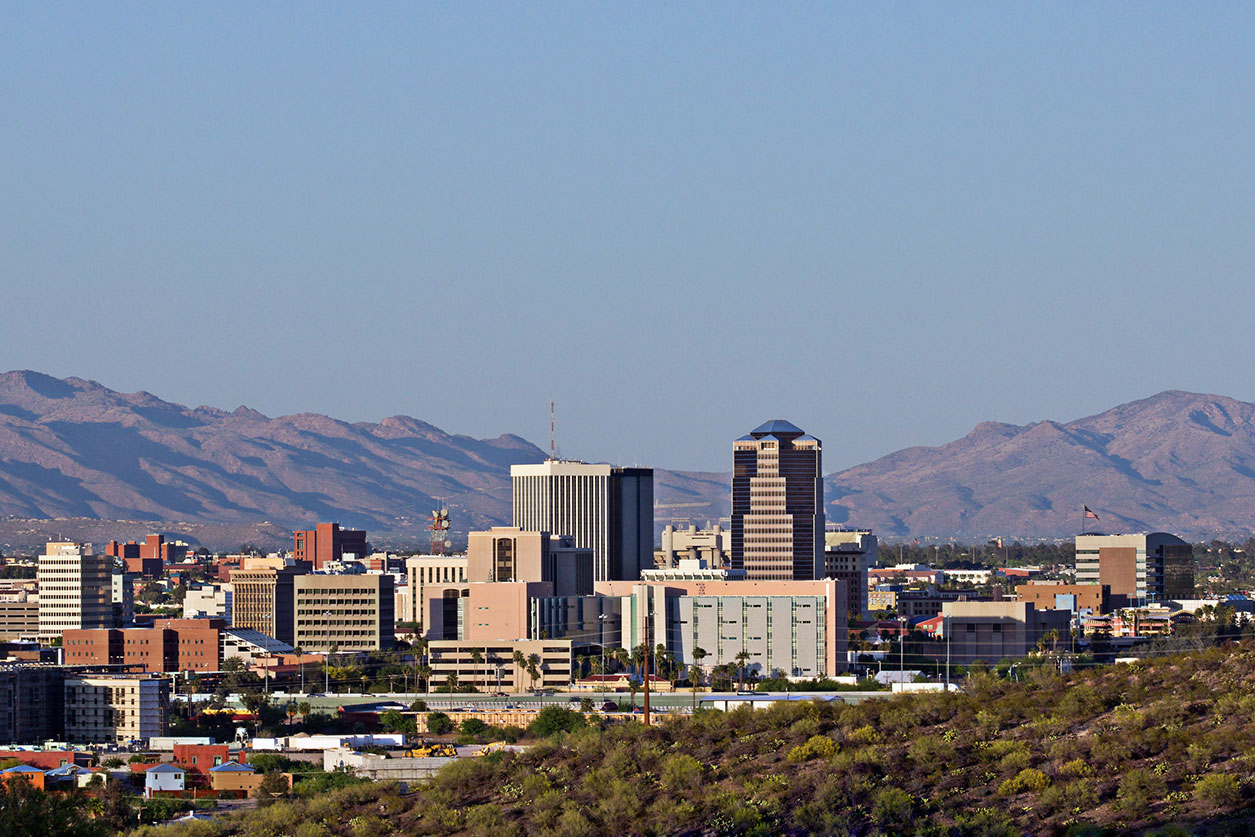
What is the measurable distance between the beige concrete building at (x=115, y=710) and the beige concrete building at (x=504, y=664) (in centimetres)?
3312

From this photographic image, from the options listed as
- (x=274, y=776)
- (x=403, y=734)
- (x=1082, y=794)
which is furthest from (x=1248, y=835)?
(x=403, y=734)

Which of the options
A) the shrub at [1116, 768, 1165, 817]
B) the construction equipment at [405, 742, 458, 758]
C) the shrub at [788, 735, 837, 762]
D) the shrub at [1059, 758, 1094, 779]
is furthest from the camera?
the construction equipment at [405, 742, 458, 758]

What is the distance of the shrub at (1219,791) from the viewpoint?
59.3 m

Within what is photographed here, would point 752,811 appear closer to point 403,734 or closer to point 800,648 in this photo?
point 403,734

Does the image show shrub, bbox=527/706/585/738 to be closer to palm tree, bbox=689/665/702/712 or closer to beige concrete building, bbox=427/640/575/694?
palm tree, bbox=689/665/702/712

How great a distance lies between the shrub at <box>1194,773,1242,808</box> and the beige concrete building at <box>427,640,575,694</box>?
113 m

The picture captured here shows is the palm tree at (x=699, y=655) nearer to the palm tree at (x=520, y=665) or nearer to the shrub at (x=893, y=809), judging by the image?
the palm tree at (x=520, y=665)

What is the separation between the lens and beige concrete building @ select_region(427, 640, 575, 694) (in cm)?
17388

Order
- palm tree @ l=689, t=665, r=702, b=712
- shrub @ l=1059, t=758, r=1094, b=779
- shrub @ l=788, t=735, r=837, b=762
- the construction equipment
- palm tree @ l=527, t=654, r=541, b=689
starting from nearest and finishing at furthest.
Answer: shrub @ l=1059, t=758, r=1094, b=779 < shrub @ l=788, t=735, r=837, b=762 < the construction equipment < palm tree @ l=689, t=665, r=702, b=712 < palm tree @ l=527, t=654, r=541, b=689

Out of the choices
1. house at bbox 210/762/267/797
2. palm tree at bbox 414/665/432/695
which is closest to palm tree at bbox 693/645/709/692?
palm tree at bbox 414/665/432/695

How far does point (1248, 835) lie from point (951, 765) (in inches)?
381

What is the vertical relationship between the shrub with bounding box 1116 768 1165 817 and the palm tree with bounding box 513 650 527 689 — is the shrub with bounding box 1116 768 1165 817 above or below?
above

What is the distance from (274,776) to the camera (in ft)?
345

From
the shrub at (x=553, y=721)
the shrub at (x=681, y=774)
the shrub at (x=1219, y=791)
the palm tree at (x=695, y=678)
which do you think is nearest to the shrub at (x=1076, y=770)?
the shrub at (x=1219, y=791)
